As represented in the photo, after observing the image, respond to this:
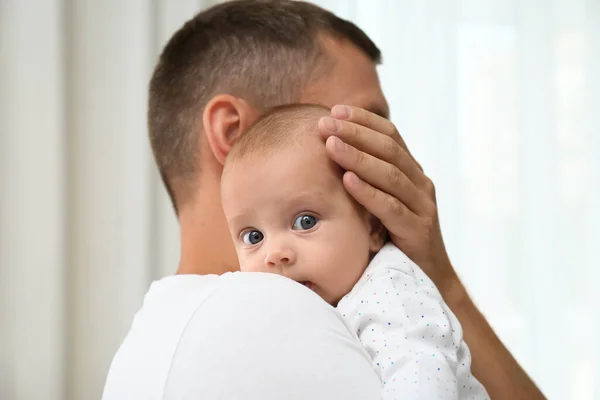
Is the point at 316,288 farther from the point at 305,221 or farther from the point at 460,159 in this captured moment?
the point at 460,159

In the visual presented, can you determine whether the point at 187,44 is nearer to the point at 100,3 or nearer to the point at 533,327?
the point at 100,3

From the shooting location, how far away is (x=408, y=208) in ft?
3.75

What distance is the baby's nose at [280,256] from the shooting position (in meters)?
0.95

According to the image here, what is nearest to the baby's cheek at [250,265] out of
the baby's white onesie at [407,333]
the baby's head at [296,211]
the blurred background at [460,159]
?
the baby's head at [296,211]

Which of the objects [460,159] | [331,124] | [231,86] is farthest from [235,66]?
[460,159]

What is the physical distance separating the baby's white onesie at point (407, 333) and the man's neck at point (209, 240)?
38 centimetres

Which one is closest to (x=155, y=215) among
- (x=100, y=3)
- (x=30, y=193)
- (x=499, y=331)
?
(x=30, y=193)

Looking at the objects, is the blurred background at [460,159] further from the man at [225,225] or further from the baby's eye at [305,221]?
the baby's eye at [305,221]

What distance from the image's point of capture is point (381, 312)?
2.82ft

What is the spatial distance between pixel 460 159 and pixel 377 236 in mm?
1884

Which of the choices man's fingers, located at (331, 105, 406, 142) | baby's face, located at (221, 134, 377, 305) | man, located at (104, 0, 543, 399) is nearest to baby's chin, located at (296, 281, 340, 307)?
baby's face, located at (221, 134, 377, 305)

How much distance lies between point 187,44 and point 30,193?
1003 millimetres

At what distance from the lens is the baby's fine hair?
992 millimetres

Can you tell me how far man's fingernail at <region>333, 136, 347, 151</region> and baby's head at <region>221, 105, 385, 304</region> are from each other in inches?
0.7
